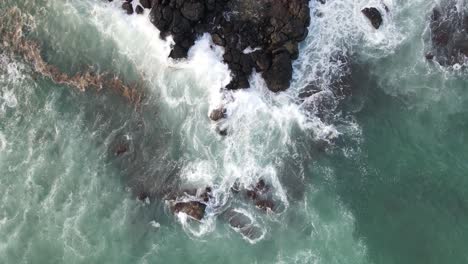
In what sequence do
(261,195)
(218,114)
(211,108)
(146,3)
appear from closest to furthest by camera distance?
1. (146,3)
2. (218,114)
3. (261,195)
4. (211,108)

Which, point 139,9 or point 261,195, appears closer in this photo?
point 139,9

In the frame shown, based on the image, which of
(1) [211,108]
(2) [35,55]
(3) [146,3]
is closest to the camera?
(3) [146,3]

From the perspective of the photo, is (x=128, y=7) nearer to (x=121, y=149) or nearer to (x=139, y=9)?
(x=139, y=9)

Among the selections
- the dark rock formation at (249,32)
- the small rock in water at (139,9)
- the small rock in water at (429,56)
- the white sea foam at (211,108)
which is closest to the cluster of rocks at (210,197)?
the white sea foam at (211,108)

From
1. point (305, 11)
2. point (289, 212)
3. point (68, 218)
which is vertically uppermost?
point (305, 11)

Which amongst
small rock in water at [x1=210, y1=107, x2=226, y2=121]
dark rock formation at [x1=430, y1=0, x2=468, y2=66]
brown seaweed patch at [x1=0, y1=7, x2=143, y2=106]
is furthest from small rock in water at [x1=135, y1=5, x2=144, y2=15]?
dark rock formation at [x1=430, y1=0, x2=468, y2=66]

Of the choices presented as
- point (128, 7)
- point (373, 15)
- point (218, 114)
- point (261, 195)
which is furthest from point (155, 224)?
point (373, 15)

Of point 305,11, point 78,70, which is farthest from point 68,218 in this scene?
point 305,11

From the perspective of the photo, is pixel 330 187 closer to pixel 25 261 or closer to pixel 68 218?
pixel 68 218
